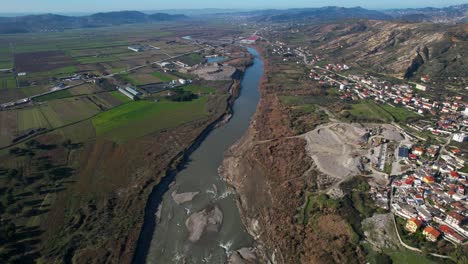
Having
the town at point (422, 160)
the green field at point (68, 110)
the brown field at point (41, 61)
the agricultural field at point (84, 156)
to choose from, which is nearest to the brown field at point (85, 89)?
the agricultural field at point (84, 156)

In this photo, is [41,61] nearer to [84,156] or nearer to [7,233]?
[84,156]

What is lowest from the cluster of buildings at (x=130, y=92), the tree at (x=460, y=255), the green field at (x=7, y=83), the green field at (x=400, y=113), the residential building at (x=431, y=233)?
the tree at (x=460, y=255)

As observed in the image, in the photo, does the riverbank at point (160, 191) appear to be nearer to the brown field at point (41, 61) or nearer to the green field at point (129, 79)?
the green field at point (129, 79)

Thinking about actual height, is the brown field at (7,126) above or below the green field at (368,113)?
above

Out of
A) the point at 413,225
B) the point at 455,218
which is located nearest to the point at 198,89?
the point at 413,225

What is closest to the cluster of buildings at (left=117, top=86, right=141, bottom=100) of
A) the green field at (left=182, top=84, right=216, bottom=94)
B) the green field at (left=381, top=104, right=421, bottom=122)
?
the green field at (left=182, top=84, right=216, bottom=94)

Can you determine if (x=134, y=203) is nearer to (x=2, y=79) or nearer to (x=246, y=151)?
(x=246, y=151)

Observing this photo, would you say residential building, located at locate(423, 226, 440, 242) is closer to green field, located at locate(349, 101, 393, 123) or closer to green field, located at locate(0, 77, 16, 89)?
green field, located at locate(349, 101, 393, 123)
